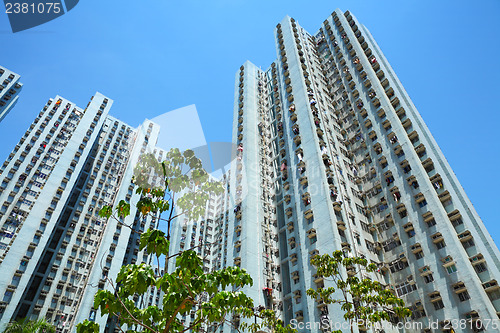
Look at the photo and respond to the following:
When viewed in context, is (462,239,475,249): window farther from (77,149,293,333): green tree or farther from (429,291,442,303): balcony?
(77,149,293,333): green tree

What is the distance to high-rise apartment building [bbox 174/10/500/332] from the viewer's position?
1174 inches

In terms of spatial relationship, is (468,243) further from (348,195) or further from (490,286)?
(348,195)

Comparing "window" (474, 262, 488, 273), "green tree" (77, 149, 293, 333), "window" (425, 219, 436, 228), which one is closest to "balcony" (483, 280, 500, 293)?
"window" (474, 262, 488, 273)

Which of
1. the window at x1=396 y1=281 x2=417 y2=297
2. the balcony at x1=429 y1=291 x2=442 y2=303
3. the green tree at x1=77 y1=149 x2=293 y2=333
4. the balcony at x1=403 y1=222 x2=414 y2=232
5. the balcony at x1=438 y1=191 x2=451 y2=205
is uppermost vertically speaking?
the balcony at x1=438 y1=191 x2=451 y2=205

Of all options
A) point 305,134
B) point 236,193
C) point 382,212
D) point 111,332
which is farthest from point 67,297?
point 382,212

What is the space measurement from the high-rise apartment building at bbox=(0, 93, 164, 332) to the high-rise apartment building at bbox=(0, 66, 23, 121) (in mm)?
7080

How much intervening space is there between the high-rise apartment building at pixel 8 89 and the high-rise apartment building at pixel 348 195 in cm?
5009

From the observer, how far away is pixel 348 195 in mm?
39438

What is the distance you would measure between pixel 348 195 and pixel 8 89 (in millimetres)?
72264

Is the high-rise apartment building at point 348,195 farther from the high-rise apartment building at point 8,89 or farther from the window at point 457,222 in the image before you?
the high-rise apartment building at point 8,89

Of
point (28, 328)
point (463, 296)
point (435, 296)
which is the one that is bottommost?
point (463, 296)

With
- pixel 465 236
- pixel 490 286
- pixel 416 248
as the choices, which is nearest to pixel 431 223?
Answer: pixel 416 248

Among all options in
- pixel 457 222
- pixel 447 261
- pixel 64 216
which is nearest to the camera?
pixel 447 261

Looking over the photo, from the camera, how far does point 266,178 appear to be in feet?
164
